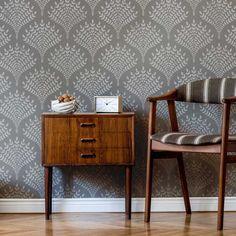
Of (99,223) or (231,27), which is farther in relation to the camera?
(231,27)

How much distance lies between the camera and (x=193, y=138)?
327 centimetres

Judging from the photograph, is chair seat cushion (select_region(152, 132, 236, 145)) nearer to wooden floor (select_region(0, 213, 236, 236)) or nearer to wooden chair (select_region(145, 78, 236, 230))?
wooden chair (select_region(145, 78, 236, 230))

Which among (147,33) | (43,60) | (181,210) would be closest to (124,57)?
(147,33)

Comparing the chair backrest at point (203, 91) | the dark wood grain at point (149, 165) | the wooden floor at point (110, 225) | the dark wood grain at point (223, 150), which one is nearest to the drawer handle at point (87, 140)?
the dark wood grain at point (149, 165)

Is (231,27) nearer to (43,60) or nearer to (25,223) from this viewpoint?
(43,60)

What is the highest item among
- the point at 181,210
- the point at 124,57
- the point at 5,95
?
the point at 124,57

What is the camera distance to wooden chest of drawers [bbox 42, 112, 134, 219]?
354cm

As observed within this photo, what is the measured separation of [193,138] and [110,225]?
27.0 inches

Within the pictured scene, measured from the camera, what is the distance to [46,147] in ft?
11.7

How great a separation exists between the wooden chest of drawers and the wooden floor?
342 millimetres

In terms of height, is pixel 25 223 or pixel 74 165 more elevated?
pixel 74 165

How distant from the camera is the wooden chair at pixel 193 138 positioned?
321 cm

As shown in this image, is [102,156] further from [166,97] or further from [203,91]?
[203,91]

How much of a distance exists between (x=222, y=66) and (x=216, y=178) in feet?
2.39
